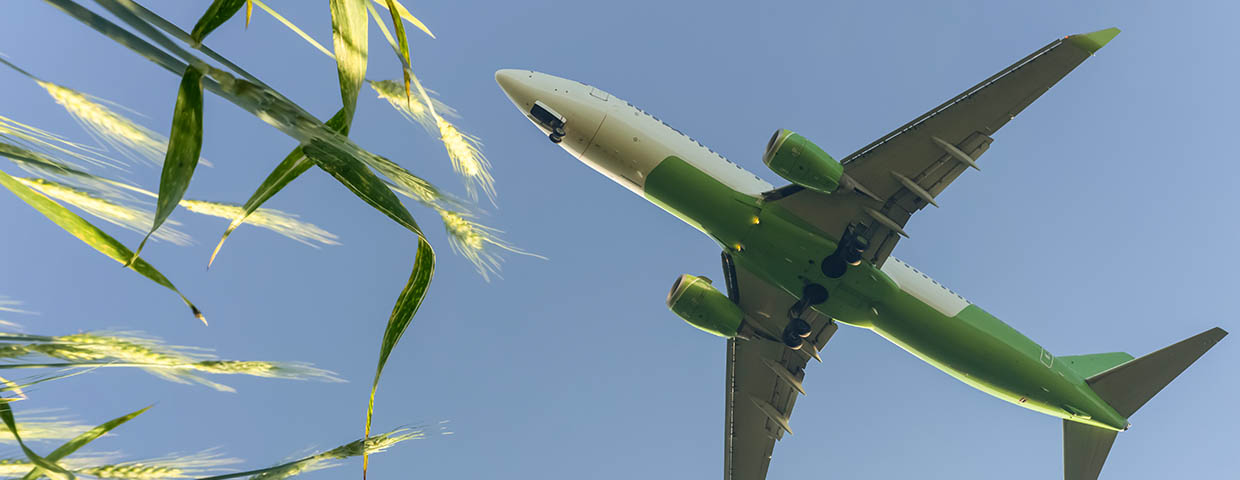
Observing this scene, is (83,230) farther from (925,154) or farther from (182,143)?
(925,154)

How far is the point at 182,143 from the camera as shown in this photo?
1.80 metres

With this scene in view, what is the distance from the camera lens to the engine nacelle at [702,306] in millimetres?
28375

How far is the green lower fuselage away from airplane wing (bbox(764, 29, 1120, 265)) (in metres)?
0.99

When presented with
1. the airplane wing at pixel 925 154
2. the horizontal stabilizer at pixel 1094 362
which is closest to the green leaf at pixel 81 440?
the airplane wing at pixel 925 154

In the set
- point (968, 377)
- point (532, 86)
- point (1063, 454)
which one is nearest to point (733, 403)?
point (968, 377)

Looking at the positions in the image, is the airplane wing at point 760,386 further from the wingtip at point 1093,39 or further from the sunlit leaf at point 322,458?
the sunlit leaf at point 322,458

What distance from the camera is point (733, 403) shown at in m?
34.4

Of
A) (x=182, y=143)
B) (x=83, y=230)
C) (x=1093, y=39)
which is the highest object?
(x=1093, y=39)

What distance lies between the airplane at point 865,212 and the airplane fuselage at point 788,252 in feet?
→ 0.15

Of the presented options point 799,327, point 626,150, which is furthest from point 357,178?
point 799,327

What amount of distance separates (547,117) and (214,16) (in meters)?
23.2

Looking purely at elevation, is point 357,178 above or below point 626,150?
below

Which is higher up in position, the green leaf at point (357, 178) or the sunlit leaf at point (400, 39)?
the sunlit leaf at point (400, 39)

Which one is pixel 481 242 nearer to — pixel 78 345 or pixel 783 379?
pixel 78 345
